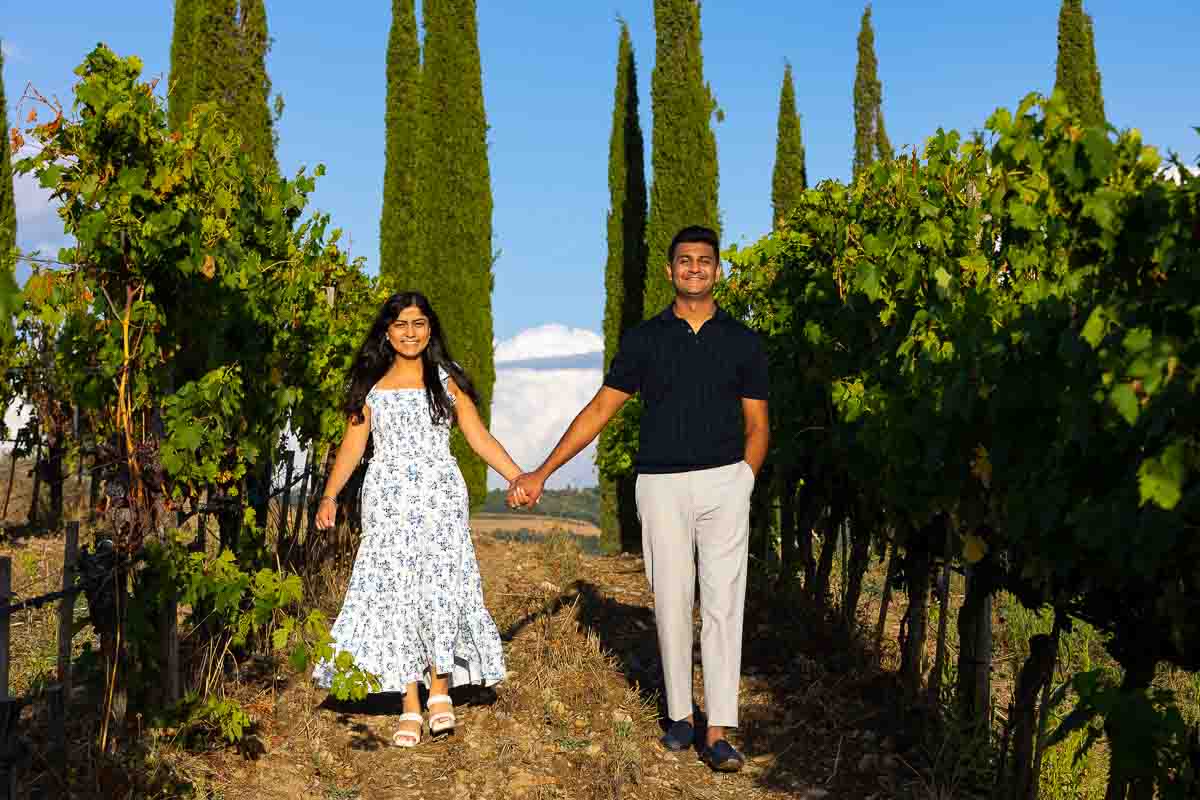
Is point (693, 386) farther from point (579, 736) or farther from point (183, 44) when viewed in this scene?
point (183, 44)

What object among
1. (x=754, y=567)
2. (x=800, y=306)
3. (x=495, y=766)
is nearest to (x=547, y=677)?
(x=495, y=766)

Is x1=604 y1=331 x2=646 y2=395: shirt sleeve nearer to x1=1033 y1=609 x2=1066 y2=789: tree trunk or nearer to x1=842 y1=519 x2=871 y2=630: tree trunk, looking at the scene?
x1=1033 y1=609 x2=1066 y2=789: tree trunk

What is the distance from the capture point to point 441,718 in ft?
17.7

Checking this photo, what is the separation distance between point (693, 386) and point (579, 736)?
177 cm

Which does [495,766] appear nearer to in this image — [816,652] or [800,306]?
[816,652]

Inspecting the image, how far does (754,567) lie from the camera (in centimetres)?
923

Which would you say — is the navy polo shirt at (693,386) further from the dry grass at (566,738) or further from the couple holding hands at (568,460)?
the dry grass at (566,738)

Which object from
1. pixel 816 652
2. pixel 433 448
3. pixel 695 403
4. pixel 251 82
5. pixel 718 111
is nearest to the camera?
pixel 695 403

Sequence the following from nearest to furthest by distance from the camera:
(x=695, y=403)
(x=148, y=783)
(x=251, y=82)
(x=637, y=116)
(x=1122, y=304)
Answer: (x=1122, y=304) → (x=148, y=783) → (x=695, y=403) → (x=251, y=82) → (x=637, y=116)

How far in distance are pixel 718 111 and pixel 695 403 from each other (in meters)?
15.3

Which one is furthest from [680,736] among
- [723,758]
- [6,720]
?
[6,720]

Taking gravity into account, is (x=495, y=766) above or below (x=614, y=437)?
below

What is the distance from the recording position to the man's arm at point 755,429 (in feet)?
16.9

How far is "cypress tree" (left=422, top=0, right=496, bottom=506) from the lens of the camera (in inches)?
835
